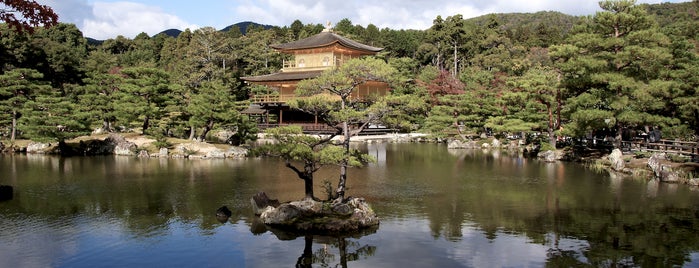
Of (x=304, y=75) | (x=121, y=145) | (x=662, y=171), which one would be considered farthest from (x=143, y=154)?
(x=662, y=171)

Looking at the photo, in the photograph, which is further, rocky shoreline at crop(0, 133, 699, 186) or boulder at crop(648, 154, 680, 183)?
rocky shoreline at crop(0, 133, 699, 186)

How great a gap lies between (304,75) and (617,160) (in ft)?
78.0

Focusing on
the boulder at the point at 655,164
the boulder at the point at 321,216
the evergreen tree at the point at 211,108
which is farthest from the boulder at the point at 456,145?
the boulder at the point at 321,216

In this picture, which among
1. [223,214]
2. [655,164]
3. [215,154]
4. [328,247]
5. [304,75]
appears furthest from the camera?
[304,75]

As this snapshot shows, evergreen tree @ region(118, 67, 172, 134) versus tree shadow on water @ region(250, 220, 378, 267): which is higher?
evergreen tree @ region(118, 67, 172, 134)

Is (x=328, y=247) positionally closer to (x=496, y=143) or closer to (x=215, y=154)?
(x=215, y=154)

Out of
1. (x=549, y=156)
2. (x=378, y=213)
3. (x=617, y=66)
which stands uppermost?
(x=617, y=66)

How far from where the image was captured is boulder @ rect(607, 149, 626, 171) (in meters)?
22.3

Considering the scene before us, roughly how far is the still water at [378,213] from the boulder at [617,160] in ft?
4.80

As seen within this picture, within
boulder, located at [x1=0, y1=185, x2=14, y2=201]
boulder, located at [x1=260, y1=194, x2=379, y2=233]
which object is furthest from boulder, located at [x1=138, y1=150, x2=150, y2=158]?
boulder, located at [x1=260, y1=194, x2=379, y2=233]

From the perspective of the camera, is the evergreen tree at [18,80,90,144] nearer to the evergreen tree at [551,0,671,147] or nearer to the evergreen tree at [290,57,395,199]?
the evergreen tree at [290,57,395,199]

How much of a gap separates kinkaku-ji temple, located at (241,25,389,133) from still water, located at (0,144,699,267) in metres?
18.5

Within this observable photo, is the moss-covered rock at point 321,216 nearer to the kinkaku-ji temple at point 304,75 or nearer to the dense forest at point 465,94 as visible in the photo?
the dense forest at point 465,94

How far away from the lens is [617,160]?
74.3 feet
